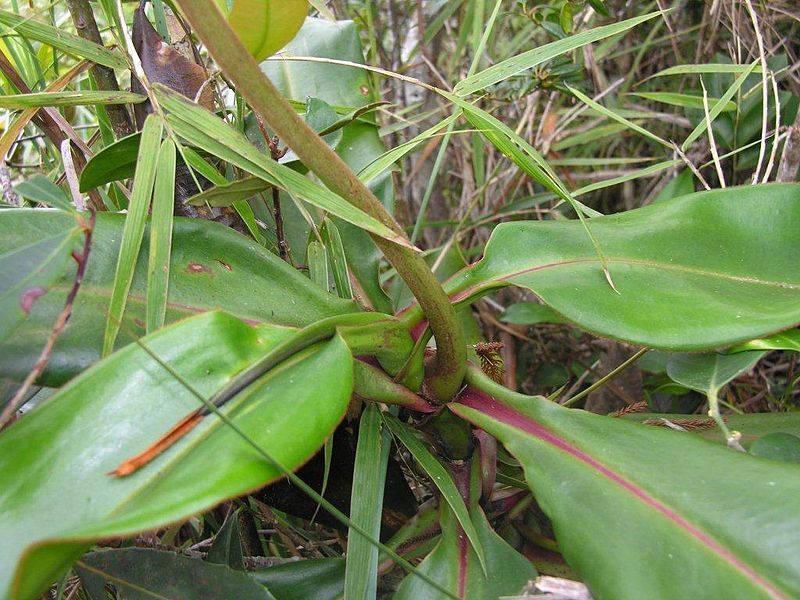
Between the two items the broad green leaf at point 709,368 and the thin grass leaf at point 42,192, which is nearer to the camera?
the thin grass leaf at point 42,192

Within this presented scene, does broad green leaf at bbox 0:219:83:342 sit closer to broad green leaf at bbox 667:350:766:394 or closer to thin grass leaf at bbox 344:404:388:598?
thin grass leaf at bbox 344:404:388:598

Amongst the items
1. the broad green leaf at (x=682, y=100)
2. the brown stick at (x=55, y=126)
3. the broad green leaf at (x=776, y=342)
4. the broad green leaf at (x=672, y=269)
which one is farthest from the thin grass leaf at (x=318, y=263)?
the broad green leaf at (x=682, y=100)

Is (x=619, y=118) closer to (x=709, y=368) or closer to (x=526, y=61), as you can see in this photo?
(x=526, y=61)

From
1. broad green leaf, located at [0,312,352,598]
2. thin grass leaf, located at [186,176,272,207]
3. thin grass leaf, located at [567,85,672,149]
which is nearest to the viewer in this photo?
broad green leaf, located at [0,312,352,598]

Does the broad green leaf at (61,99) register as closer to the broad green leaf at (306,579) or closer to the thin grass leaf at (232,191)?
the thin grass leaf at (232,191)

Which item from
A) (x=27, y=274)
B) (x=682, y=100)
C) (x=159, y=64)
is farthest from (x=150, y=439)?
(x=682, y=100)

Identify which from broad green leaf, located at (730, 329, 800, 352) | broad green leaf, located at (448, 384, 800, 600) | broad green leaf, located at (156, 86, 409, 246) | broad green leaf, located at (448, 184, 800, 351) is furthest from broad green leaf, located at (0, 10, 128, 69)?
broad green leaf, located at (730, 329, 800, 352)

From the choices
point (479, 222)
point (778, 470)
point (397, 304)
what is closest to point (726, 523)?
point (778, 470)
